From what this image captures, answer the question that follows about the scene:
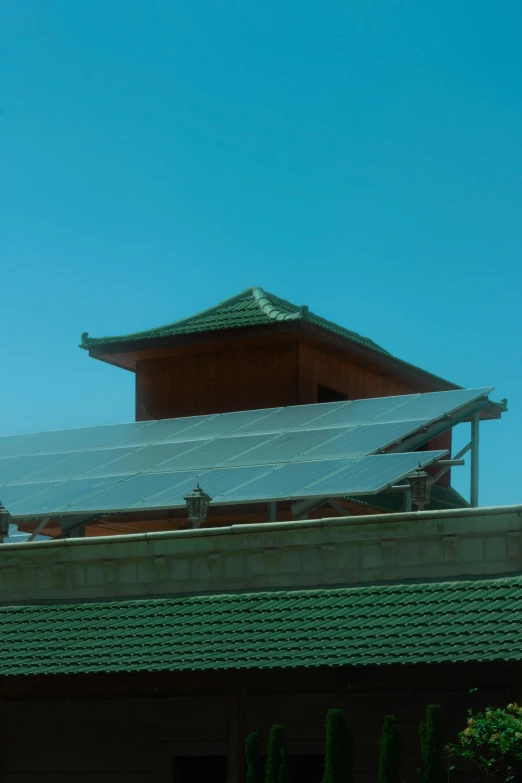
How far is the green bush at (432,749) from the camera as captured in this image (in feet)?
52.2

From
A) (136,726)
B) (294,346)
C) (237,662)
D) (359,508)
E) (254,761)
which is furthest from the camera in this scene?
(294,346)

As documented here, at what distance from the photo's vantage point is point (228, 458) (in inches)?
960

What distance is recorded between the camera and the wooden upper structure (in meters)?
31.0

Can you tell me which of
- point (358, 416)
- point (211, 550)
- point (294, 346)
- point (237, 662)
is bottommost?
point (237, 662)

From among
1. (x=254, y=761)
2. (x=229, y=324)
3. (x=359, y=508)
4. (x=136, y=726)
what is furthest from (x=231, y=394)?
(x=254, y=761)

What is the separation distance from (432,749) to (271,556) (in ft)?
16.5

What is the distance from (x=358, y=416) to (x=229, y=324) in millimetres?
6660

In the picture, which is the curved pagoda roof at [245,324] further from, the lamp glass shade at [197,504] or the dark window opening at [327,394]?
the lamp glass shade at [197,504]

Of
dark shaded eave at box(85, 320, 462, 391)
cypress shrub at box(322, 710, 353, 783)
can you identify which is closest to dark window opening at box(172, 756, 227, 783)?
cypress shrub at box(322, 710, 353, 783)

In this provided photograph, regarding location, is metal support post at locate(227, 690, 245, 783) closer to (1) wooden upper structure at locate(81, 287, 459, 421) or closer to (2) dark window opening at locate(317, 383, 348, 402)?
(1) wooden upper structure at locate(81, 287, 459, 421)

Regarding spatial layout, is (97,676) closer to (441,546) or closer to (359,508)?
(441,546)

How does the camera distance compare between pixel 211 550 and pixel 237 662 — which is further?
pixel 211 550

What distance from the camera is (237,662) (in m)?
18.2

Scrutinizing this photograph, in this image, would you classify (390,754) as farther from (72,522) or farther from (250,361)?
(250,361)
